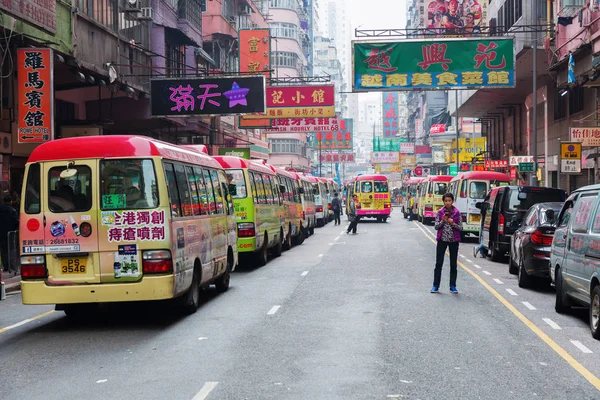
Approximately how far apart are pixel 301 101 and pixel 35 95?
18.8 m

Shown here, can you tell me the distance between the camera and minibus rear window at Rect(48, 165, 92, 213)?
11.2 metres

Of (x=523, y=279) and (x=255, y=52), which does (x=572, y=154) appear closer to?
(x=523, y=279)

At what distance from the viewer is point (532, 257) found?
50.6 feet

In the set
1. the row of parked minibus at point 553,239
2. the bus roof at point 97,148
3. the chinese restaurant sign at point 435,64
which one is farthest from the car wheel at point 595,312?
the chinese restaurant sign at point 435,64

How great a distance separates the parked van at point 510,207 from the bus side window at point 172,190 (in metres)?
11.6

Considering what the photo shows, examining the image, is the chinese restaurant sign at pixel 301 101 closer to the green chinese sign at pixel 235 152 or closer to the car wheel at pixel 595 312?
the green chinese sign at pixel 235 152

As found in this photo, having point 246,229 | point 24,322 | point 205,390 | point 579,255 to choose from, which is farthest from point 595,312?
point 246,229

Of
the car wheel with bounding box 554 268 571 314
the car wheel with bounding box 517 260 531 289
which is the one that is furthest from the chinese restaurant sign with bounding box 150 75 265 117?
the car wheel with bounding box 554 268 571 314

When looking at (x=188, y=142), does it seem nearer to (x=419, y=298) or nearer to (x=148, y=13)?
(x=148, y=13)

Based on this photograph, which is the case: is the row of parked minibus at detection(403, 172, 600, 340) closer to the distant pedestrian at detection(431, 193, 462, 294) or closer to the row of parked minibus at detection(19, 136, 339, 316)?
the distant pedestrian at detection(431, 193, 462, 294)

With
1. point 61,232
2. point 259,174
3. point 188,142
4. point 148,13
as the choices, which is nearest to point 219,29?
point 188,142

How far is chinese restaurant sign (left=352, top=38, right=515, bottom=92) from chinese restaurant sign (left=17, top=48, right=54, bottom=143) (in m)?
12.4

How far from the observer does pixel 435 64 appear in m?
28.8

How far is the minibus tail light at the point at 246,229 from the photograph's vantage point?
20.2m
